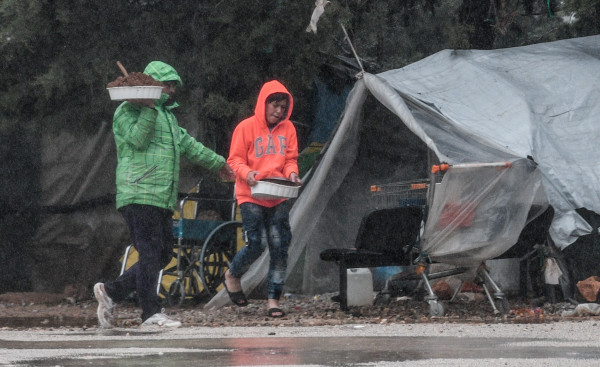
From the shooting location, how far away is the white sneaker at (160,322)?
874cm

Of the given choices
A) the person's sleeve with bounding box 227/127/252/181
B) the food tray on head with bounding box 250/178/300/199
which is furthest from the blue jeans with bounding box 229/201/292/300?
the person's sleeve with bounding box 227/127/252/181

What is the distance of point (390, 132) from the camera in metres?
11.9

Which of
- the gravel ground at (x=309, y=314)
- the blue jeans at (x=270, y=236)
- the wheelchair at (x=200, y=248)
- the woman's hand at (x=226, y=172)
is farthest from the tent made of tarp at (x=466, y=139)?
the woman's hand at (x=226, y=172)

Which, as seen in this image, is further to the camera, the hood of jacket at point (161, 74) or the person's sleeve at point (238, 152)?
the person's sleeve at point (238, 152)

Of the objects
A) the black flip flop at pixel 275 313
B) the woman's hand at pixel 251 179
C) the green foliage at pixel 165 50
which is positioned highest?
the green foliage at pixel 165 50

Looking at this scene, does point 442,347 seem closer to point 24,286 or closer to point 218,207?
point 218,207

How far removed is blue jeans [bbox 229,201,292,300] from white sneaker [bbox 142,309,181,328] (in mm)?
1153

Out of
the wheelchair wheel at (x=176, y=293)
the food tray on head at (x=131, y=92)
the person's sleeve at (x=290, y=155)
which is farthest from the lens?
the wheelchair wheel at (x=176, y=293)

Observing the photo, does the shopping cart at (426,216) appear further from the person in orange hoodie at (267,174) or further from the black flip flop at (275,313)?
the black flip flop at (275,313)

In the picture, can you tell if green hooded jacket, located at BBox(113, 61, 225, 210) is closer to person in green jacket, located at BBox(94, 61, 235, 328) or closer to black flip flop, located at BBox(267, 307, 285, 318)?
person in green jacket, located at BBox(94, 61, 235, 328)

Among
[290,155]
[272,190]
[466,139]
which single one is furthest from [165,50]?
[466,139]

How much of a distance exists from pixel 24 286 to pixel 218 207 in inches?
112

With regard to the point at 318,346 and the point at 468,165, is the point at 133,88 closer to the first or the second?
the point at 318,346

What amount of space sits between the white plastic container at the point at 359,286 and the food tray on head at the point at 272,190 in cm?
157
